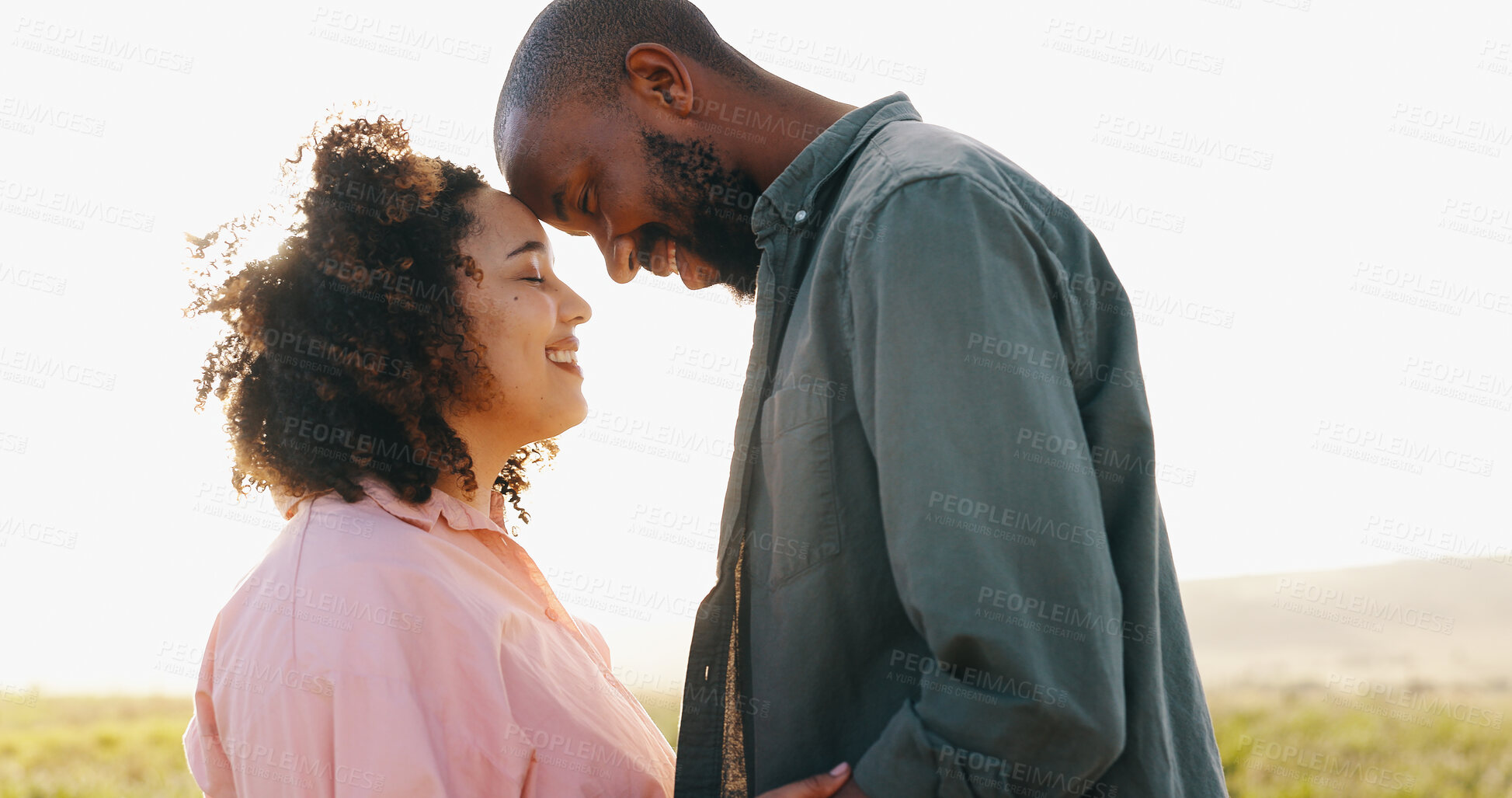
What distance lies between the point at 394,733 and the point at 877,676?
2.88ft

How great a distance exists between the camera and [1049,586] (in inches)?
52.9

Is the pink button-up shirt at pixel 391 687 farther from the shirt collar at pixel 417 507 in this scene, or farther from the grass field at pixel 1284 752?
the grass field at pixel 1284 752

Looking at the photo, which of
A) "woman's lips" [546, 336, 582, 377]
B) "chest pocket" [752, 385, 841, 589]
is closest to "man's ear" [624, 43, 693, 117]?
"woman's lips" [546, 336, 582, 377]

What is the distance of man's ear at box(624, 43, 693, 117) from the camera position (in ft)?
7.38

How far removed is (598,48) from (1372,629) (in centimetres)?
4002

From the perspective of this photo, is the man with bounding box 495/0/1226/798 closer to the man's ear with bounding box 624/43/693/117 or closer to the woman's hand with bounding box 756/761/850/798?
A: the woman's hand with bounding box 756/761/850/798

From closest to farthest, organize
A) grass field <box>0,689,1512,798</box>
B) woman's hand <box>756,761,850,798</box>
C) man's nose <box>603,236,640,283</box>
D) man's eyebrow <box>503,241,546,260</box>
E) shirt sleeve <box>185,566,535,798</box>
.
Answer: woman's hand <box>756,761,850,798</box>, shirt sleeve <box>185,566,535,798</box>, man's nose <box>603,236,640,283</box>, man's eyebrow <box>503,241,546,260</box>, grass field <box>0,689,1512,798</box>

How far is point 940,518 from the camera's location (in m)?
1.35

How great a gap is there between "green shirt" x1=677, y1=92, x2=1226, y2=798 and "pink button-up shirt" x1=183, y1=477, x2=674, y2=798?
0.34m

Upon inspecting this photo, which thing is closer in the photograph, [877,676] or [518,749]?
[877,676]

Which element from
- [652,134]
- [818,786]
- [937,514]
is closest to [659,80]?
[652,134]

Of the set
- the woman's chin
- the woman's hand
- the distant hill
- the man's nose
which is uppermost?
the man's nose

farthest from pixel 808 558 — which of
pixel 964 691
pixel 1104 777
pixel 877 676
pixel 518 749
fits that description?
pixel 518 749

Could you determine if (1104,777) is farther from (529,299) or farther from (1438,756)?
(1438,756)
